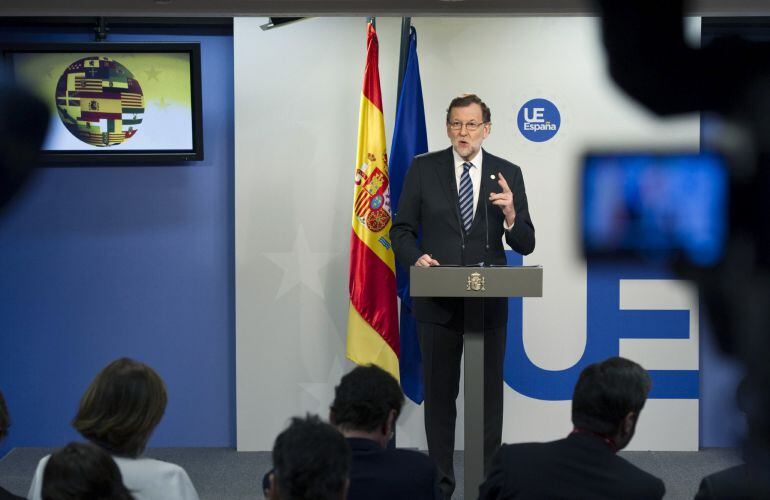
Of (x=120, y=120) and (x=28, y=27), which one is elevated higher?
(x=28, y=27)

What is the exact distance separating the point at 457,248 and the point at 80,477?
105 inches

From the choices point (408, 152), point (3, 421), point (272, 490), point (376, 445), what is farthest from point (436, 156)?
point (272, 490)

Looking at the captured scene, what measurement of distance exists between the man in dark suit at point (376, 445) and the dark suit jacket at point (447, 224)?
165 cm

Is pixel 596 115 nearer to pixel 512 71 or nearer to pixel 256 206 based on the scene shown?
pixel 512 71

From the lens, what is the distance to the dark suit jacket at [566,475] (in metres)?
2.36

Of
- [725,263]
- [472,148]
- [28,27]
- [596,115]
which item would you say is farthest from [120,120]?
[725,263]

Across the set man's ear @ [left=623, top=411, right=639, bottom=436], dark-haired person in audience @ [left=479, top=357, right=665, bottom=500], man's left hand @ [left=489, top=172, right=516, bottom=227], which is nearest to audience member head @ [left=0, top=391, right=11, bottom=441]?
dark-haired person in audience @ [left=479, top=357, right=665, bottom=500]

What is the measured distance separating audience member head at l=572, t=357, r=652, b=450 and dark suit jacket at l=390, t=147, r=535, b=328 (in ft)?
5.85

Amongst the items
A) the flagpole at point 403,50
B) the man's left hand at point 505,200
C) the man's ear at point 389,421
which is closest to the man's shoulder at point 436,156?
the man's left hand at point 505,200

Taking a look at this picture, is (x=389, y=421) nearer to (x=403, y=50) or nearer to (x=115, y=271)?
(x=403, y=50)

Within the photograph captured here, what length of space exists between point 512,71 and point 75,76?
233 centimetres

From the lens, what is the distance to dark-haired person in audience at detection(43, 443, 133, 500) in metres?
2.03

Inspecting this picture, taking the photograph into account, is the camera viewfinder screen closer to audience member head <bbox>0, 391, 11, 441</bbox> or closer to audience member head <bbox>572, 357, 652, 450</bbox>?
audience member head <bbox>572, 357, 652, 450</bbox>

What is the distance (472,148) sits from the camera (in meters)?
4.52
